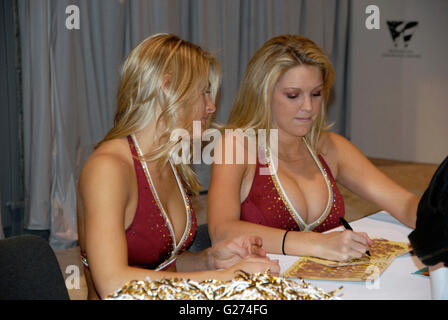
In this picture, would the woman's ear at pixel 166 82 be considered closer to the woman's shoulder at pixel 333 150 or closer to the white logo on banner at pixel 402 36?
the woman's shoulder at pixel 333 150

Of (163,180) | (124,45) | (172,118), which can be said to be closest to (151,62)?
(172,118)

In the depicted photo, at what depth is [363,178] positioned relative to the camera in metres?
2.42

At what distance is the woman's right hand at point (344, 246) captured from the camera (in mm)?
1644

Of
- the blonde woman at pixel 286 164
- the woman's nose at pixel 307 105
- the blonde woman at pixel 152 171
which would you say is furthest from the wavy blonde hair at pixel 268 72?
the blonde woman at pixel 152 171

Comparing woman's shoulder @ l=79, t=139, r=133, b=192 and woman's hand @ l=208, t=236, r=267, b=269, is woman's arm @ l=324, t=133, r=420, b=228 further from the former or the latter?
woman's shoulder @ l=79, t=139, r=133, b=192

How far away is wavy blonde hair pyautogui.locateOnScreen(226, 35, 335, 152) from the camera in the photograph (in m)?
2.22

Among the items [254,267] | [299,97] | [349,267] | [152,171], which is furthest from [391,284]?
[299,97]

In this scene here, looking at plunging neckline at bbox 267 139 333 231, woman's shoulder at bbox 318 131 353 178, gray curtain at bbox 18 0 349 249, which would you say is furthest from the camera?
gray curtain at bbox 18 0 349 249

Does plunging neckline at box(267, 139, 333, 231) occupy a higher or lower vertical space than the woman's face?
lower

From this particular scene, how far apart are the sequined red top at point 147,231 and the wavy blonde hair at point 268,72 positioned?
24.7 inches

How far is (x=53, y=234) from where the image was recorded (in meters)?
4.13

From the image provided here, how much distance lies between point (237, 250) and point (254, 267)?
0.14m

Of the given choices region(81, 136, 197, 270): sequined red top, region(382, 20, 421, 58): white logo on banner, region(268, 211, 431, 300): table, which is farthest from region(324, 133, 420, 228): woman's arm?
region(382, 20, 421, 58): white logo on banner

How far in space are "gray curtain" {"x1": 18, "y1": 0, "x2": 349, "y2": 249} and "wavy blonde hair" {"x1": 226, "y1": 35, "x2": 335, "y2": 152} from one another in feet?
3.80
